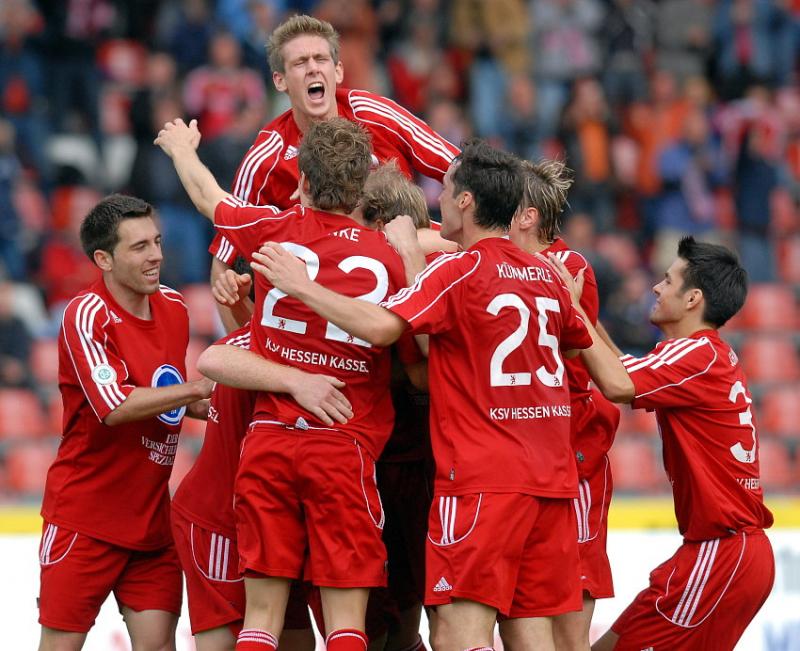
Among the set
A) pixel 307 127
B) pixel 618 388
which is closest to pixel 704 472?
pixel 618 388

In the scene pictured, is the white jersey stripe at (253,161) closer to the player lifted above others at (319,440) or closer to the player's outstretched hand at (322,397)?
the player lifted above others at (319,440)

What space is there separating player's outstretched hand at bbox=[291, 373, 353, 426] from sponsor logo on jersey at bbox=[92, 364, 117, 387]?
1049 millimetres

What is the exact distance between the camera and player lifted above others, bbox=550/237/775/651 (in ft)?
21.3

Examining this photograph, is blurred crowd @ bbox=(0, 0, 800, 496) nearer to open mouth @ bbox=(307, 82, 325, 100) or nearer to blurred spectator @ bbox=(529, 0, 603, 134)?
blurred spectator @ bbox=(529, 0, 603, 134)

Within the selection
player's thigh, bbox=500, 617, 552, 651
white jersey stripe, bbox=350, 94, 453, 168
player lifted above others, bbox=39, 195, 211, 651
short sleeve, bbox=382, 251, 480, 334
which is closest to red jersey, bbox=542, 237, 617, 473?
white jersey stripe, bbox=350, 94, 453, 168

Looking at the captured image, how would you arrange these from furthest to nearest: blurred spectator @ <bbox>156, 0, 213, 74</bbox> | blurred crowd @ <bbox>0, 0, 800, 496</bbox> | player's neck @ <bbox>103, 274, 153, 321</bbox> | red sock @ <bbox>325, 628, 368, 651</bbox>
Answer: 1. blurred spectator @ <bbox>156, 0, 213, 74</bbox>
2. blurred crowd @ <bbox>0, 0, 800, 496</bbox>
3. player's neck @ <bbox>103, 274, 153, 321</bbox>
4. red sock @ <bbox>325, 628, 368, 651</bbox>

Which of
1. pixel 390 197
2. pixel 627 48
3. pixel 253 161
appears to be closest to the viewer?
pixel 390 197

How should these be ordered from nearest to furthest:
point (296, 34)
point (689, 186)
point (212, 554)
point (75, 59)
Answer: point (212, 554) → point (296, 34) → point (689, 186) → point (75, 59)

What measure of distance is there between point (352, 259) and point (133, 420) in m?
1.33

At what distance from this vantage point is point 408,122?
6.92m

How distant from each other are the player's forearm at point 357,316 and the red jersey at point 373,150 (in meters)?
1.28

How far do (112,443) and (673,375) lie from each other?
8.45 ft

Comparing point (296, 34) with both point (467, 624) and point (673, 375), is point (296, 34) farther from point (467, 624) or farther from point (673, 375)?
point (467, 624)

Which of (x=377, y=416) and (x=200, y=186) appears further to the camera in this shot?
(x=200, y=186)
